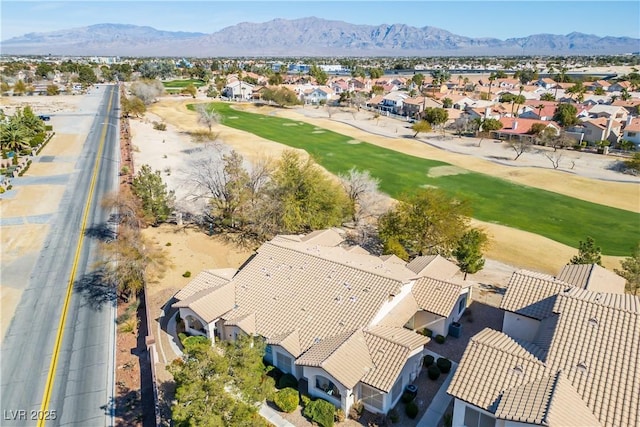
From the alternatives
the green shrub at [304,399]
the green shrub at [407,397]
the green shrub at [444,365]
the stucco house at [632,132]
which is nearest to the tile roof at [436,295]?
the green shrub at [444,365]

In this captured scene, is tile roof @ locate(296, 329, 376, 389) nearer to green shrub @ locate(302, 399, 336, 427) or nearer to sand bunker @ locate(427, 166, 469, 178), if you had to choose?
green shrub @ locate(302, 399, 336, 427)

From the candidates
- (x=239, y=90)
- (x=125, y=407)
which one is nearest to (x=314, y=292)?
(x=125, y=407)

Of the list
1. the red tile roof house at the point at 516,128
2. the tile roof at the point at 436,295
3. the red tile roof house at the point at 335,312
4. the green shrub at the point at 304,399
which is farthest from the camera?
the red tile roof house at the point at 516,128

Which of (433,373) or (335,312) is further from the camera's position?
(335,312)

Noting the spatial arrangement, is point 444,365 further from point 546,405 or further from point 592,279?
point 592,279

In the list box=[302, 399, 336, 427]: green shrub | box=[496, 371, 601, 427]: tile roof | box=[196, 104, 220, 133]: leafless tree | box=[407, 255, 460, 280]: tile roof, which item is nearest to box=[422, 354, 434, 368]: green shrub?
box=[407, 255, 460, 280]: tile roof

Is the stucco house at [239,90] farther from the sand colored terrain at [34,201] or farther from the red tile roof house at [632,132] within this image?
the red tile roof house at [632,132]

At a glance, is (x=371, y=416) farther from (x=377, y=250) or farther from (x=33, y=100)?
(x=33, y=100)

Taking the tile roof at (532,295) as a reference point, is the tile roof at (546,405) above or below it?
above
